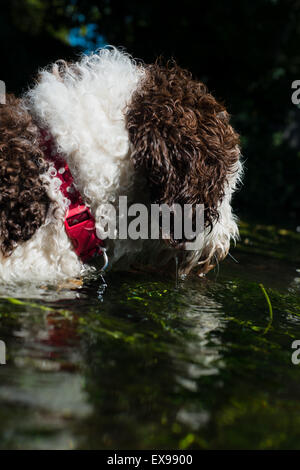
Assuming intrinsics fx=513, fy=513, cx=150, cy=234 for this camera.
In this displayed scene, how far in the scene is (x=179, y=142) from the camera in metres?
2.94

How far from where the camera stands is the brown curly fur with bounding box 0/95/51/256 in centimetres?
279

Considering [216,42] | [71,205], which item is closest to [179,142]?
[71,205]

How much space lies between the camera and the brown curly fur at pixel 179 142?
2918 millimetres

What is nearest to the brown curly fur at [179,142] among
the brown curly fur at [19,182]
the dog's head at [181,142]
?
the dog's head at [181,142]

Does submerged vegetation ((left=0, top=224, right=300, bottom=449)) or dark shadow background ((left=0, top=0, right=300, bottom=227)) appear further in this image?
dark shadow background ((left=0, top=0, right=300, bottom=227))

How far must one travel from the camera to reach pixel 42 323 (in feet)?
7.46

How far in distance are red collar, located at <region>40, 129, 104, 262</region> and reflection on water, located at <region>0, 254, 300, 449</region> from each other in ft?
1.04

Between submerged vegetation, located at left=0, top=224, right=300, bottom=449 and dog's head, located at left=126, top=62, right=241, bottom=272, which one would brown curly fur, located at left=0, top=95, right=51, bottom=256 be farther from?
dog's head, located at left=126, top=62, right=241, bottom=272

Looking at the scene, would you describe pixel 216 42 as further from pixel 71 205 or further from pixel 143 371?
pixel 143 371

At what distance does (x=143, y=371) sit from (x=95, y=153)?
149 cm

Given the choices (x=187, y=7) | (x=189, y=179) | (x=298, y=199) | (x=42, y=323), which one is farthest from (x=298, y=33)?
(x=42, y=323)

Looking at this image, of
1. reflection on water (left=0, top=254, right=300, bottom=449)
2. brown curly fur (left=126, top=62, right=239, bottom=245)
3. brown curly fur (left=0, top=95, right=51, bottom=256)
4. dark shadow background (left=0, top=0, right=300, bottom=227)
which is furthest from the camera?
dark shadow background (left=0, top=0, right=300, bottom=227)

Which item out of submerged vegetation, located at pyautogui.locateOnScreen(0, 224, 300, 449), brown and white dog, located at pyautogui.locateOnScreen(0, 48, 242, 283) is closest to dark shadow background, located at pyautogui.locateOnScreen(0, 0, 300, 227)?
brown and white dog, located at pyautogui.locateOnScreen(0, 48, 242, 283)

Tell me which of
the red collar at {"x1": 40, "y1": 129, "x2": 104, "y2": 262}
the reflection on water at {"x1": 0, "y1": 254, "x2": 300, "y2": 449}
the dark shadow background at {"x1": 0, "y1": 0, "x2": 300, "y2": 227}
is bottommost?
the reflection on water at {"x1": 0, "y1": 254, "x2": 300, "y2": 449}
